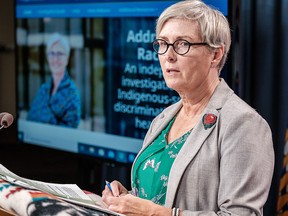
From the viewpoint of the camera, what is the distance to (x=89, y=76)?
152 inches

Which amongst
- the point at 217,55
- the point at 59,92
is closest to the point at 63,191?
the point at 217,55

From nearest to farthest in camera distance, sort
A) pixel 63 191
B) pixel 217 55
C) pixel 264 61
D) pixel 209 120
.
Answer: pixel 63 191, pixel 209 120, pixel 217 55, pixel 264 61

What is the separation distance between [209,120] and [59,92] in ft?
8.09

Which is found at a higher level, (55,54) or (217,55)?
(217,55)

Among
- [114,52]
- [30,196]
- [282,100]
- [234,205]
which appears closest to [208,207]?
[234,205]

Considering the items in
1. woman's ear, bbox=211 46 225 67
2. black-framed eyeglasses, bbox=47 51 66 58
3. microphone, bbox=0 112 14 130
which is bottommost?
black-framed eyeglasses, bbox=47 51 66 58

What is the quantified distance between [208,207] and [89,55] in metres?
2.28

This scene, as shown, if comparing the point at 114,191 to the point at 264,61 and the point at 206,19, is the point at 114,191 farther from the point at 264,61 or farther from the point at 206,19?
the point at 264,61

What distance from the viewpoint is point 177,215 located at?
1600mm

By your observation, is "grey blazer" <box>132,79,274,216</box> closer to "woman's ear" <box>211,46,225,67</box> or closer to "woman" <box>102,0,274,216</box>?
"woman" <box>102,0,274,216</box>

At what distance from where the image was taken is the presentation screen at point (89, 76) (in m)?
3.47

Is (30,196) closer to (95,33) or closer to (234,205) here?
(234,205)

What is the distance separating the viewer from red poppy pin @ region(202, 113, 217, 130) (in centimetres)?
173

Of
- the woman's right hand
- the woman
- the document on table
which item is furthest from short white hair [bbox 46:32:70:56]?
the document on table
